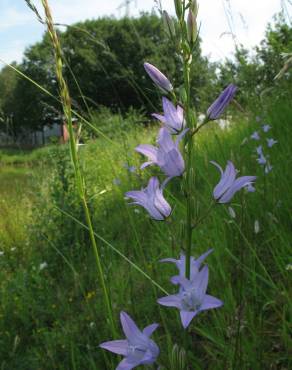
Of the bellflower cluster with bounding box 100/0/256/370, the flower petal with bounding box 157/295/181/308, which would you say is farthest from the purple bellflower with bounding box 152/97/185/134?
the flower petal with bounding box 157/295/181/308

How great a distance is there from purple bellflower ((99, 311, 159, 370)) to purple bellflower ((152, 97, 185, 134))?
45 centimetres

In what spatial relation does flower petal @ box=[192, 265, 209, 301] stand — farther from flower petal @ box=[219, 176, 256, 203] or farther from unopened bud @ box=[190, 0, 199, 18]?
unopened bud @ box=[190, 0, 199, 18]

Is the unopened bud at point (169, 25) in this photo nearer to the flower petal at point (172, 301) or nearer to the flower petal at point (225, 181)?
the flower petal at point (225, 181)

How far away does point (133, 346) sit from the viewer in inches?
38.2

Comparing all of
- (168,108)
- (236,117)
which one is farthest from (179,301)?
(236,117)

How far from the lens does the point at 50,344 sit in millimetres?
2049

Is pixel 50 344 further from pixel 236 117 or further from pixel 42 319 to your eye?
pixel 236 117

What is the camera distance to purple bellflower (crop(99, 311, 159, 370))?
950 mm

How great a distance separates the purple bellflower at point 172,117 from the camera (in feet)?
3.52

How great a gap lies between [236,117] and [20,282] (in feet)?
11.4

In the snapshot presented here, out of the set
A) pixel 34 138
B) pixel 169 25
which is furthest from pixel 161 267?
pixel 34 138

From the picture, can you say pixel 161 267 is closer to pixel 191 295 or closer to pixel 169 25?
pixel 191 295

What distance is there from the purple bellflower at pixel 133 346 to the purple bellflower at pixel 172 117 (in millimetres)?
448

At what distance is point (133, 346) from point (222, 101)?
579 mm
